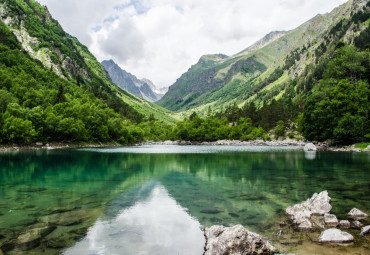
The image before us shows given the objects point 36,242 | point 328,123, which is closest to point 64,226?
point 36,242

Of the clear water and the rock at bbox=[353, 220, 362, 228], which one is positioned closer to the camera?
the clear water

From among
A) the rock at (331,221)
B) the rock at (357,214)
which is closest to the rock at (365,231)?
the rock at (331,221)

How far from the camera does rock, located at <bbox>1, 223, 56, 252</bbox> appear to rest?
12055 mm

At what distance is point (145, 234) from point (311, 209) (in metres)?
11.5

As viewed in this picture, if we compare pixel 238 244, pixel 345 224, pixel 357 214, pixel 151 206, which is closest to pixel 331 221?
pixel 345 224

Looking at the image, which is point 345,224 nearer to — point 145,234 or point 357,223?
point 357,223

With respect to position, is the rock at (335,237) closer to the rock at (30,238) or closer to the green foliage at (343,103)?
the rock at (30,238)

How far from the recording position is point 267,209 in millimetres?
19219

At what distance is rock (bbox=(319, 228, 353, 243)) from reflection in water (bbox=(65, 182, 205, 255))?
6182 mm

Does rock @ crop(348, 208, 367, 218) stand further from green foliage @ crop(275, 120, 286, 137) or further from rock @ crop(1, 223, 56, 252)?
green foliage @ crop(275, 120, 286, 137)

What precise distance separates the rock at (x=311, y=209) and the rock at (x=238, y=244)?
5.18 meters

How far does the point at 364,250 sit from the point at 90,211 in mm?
16711

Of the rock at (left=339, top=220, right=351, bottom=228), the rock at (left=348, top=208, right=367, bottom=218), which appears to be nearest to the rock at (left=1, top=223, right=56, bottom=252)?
the rock at (left=339, top=220, right=351, bottom=228)

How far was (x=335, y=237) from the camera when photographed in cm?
1283
